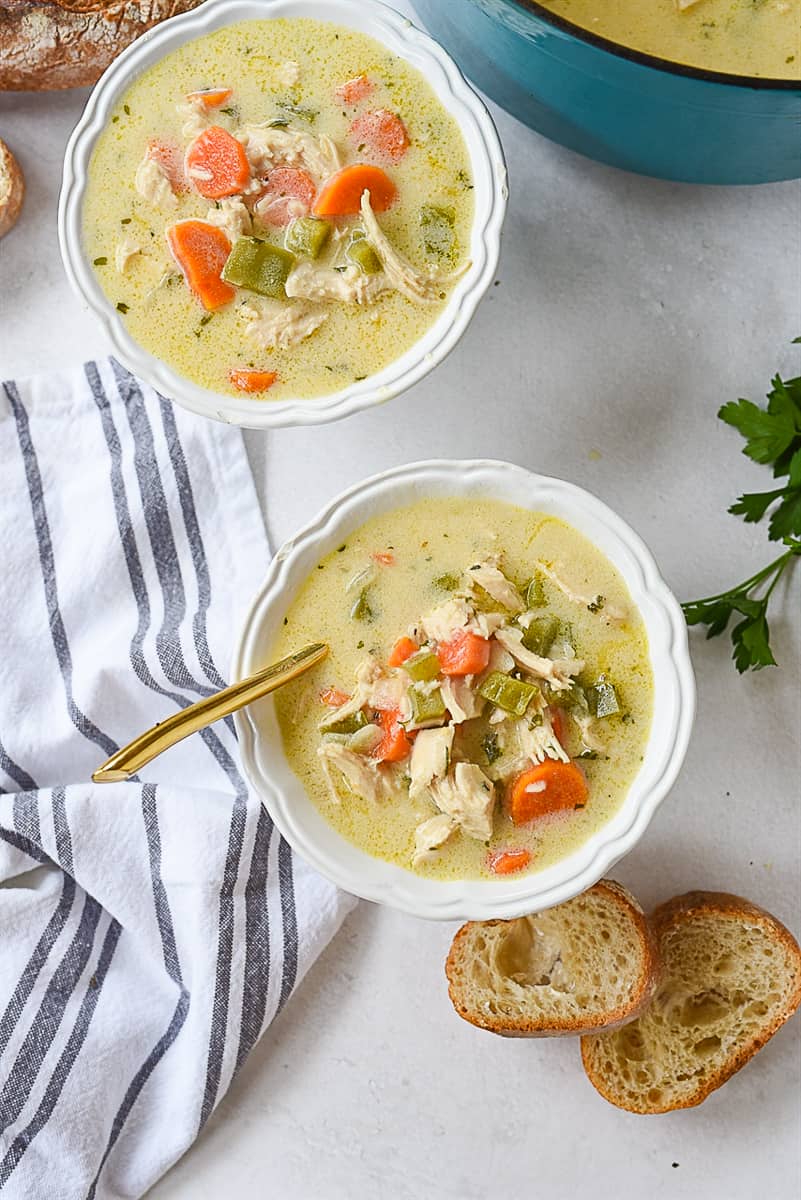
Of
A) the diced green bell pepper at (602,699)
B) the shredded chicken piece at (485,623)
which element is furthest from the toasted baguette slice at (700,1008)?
the shredded chicken piece at (485,623)

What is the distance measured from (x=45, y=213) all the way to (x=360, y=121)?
805mm

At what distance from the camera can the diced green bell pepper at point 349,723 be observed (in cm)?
232

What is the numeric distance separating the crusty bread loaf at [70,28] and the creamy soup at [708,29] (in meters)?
0.82

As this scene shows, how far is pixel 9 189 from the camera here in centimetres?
277

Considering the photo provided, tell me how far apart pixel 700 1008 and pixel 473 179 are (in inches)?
67.3

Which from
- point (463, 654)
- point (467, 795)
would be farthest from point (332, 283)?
point (467, 795)

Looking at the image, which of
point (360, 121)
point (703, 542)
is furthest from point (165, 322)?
point (703, 542)

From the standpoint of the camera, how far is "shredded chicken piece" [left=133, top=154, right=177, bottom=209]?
2.42 meters

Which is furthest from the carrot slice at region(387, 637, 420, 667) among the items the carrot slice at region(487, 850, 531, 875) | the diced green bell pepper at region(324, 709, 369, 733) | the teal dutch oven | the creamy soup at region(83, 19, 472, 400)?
the teal dutch oven

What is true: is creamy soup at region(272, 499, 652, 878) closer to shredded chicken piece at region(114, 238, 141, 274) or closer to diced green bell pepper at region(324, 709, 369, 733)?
diced green bell pepper at region(324, 709, 369, 733)

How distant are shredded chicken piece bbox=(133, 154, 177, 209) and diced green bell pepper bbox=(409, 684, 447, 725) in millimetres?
990

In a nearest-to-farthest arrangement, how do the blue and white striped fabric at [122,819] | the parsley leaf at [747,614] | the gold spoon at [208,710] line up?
the gold spoon at [208,710]
the parsley leaf at [747,614]
the blue and white striped fabric at [122,819]

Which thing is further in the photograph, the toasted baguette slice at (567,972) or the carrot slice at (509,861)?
the toasted baguette slice at (567,972)

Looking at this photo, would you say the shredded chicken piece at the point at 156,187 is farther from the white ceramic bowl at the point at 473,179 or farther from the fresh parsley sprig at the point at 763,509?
the fresh parsley sprig at the point at 763,509
